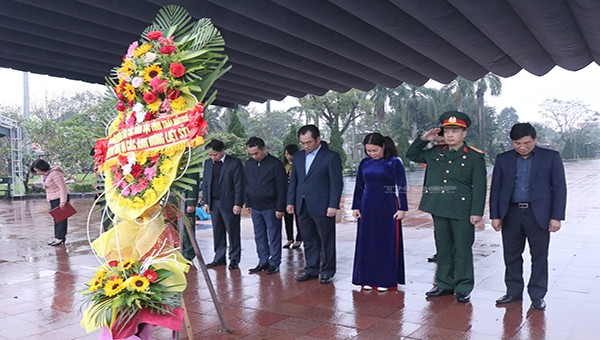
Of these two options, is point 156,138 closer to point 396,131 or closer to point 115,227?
point 115,227

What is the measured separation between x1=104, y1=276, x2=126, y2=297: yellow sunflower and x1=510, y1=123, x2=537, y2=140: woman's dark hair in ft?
9.70

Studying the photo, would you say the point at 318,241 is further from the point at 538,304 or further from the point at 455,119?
the point at 538,304

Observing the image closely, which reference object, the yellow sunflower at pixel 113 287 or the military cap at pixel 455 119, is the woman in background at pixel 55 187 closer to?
the yellow sunflower at pixel 113 287

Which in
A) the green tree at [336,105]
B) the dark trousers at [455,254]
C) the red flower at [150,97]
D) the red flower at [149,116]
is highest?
the green tree at [336,105]

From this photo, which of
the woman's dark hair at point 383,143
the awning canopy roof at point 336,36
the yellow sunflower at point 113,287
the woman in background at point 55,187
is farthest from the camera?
the woman in background at point 55,187

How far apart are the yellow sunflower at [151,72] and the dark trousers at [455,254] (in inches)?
103

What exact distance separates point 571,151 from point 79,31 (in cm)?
5586

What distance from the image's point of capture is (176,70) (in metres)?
2.65

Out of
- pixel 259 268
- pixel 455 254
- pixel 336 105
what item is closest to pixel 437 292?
pixel 455 254

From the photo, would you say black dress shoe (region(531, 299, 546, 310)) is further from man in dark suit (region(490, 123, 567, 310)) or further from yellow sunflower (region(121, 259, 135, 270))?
yellow sunflower (region(121, 259, 135, 270))

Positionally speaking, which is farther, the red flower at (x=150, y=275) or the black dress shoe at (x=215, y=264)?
the black dress shoe at (x=215, y=264)

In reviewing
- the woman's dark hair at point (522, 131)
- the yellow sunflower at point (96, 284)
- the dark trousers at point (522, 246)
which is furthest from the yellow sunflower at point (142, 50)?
the dark trousers at point (522, 246)

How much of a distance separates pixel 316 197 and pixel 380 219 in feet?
2.18

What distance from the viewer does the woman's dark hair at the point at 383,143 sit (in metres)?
4.37
